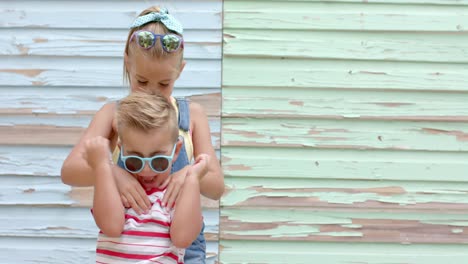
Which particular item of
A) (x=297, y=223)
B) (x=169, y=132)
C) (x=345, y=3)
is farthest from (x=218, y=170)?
(x=345, y=3)

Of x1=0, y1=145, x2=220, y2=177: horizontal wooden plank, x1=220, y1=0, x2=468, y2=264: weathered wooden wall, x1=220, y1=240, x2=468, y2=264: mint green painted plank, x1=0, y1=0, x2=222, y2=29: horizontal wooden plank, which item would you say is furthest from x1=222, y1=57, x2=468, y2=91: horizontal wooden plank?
x1=0, y1=145, x2=220, y2=177: horizontal wooden plank

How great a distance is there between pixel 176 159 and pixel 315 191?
6.40ft

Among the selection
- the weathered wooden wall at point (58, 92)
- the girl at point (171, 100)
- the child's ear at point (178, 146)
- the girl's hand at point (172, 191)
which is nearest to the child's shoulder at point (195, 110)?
the girl at point (171, 100)

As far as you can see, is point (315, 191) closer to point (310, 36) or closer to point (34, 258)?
point (310, 36)

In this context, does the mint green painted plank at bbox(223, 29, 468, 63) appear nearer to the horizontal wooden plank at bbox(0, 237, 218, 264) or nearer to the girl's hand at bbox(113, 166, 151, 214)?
the horizontal wooden plank at bbox(0, 237, 218, 264)

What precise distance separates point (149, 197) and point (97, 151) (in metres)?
0.21

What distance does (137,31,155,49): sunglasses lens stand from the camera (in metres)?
2.53

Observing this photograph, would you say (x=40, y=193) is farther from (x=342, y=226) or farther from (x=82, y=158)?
(x=82, y=158)

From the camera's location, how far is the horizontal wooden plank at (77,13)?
4.39m

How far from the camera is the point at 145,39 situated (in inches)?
100

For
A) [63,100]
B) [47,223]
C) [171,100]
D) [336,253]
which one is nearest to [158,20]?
[171,100]

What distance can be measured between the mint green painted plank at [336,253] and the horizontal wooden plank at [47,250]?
76 cm

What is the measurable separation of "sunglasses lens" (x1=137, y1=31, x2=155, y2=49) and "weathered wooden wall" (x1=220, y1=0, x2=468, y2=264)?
1798mm

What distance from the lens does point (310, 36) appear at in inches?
173
